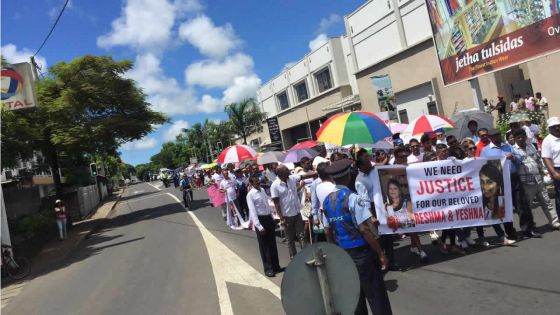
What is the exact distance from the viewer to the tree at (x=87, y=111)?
2336 cm

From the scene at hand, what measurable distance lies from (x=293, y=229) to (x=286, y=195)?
2.18ft

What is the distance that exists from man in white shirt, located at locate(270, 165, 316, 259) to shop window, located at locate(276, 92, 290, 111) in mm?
40767

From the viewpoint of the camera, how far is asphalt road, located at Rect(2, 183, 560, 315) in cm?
534

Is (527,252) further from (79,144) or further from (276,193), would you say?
(79,144)

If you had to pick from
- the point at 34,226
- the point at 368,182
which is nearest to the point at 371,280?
the point at 368,182

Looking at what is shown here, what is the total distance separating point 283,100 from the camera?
50.1 meters

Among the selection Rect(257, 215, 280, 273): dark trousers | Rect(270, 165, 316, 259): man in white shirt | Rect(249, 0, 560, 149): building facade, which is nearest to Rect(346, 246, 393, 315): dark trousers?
Rect(270, 165, 316, 259): man in white shirt

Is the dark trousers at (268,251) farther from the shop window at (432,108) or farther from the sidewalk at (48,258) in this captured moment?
the shop window at (432,108)

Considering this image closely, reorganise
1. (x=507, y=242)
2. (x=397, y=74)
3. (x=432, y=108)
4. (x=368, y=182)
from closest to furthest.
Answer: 1. (x=368, y=182)
2. (x=507, y=242)
3. (x=432, y=108)
4. (x=397, y=74)

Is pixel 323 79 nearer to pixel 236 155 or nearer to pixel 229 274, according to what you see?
pixel 236 155

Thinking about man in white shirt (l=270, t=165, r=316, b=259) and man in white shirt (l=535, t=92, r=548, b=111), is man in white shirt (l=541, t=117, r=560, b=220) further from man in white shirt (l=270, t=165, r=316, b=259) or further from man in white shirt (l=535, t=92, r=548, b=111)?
man in white shirt (l=535, t=92, r=548, b=111)

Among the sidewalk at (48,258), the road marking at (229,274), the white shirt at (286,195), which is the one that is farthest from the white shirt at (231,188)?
the white shirt at (286,195)

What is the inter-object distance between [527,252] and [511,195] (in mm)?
1134

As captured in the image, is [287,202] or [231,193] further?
[231,193]
